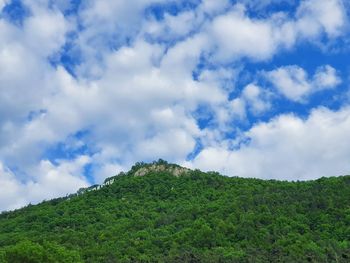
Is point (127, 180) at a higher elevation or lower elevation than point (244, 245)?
higher

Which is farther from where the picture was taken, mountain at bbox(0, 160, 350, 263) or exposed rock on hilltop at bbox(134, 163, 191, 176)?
exposed rock on hilltop at bbox(134, 163, 191, 176)

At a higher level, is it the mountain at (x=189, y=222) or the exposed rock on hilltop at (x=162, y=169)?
the exposed rock on hilltop at (x=162, y=169)

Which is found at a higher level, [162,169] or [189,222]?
[162,169]

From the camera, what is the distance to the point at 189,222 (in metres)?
114

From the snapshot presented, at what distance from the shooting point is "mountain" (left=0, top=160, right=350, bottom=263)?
290 ft

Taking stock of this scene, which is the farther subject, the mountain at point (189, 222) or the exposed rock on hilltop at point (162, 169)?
the exposed rock on hilltop at point (162, 169)

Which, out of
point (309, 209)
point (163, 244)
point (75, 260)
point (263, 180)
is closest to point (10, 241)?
point (163, 244)

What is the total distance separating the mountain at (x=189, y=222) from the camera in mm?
88312

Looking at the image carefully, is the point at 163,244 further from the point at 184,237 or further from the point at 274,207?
the point at 274,207

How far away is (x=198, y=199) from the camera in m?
144

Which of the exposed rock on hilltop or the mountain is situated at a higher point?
the exposed rock on hilltop

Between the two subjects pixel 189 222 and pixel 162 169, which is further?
pixel 162 169

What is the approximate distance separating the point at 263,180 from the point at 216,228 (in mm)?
51486

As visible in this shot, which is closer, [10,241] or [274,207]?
[10,241]
